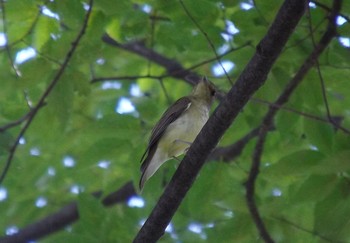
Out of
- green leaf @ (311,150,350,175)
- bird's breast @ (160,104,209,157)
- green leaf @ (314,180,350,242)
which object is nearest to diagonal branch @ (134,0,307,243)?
green leaf @ (311,150,350,175)

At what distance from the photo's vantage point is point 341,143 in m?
4.38

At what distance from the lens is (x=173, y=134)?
5441 millimetres

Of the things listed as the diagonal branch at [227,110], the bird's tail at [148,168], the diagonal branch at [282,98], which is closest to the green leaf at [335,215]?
the diagonal branch at [282,98]

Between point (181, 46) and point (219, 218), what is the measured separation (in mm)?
2140

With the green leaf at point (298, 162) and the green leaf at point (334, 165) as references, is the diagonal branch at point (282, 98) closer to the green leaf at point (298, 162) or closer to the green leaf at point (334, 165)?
the green leaf at point (298, 162)

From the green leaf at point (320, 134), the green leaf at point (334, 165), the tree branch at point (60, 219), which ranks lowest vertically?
the tree branch at point (60, 219)

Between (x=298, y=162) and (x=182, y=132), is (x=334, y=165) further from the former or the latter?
(x=182, y=132)

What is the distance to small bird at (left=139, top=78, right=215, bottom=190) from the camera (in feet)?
17.4

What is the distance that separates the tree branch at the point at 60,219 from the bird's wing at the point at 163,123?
1.66 metres

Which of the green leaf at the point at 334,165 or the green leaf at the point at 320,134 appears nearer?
the green leaf at the point at 334,165

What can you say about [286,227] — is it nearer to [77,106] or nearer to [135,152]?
[135,152]

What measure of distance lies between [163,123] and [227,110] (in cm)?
171

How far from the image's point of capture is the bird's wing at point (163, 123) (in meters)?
5.32

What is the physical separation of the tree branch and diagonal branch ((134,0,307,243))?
280 cm
